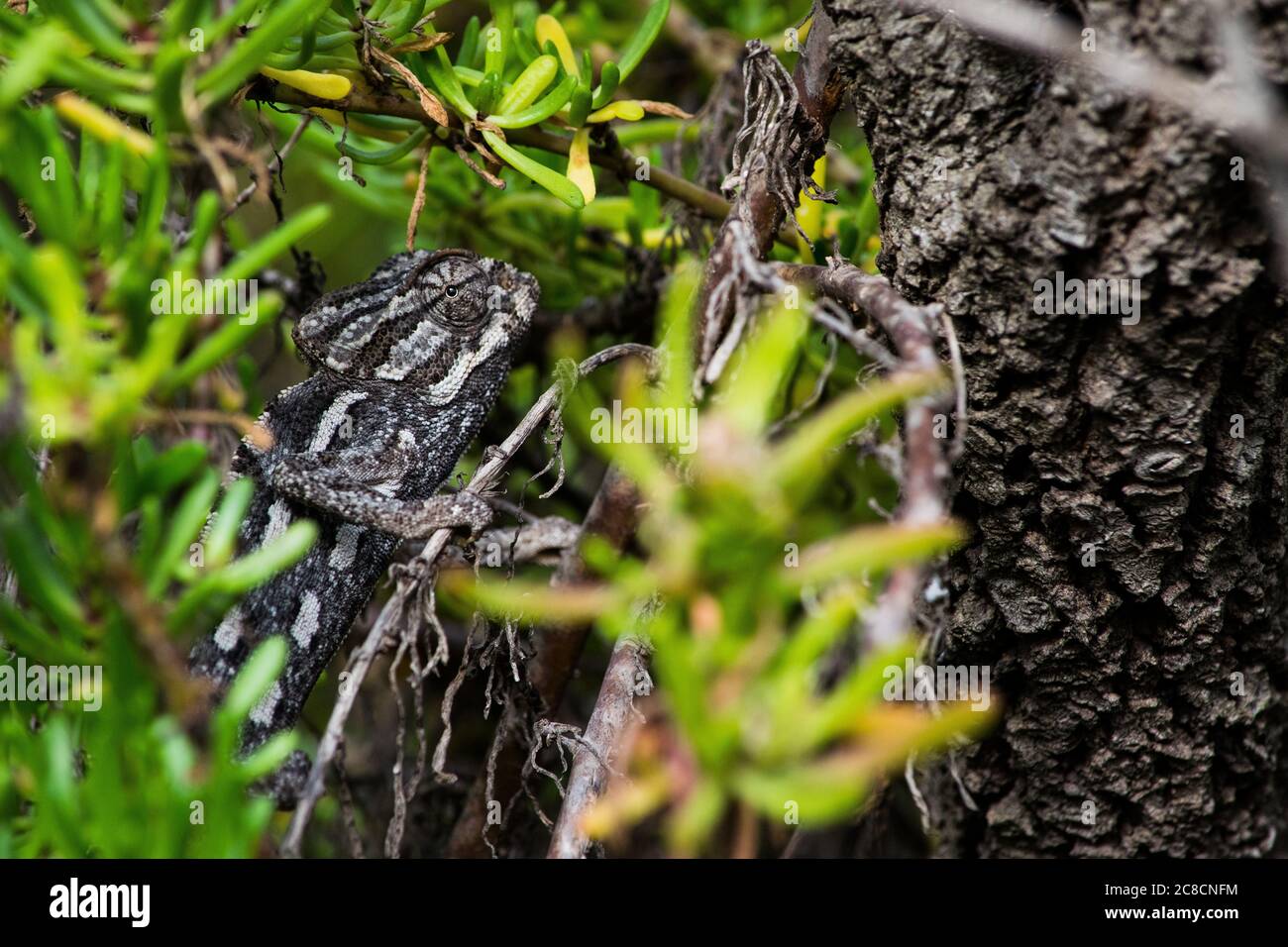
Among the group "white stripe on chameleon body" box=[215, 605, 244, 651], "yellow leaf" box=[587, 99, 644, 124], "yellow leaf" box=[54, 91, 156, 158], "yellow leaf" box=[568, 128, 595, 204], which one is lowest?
"white stripe on chameleon body" box=[215, 605, 244, 651]

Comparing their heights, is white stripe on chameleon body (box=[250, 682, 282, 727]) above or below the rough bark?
below

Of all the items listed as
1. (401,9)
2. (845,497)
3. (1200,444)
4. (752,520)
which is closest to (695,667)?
(752,520)

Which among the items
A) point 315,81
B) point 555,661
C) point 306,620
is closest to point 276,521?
point 306,620

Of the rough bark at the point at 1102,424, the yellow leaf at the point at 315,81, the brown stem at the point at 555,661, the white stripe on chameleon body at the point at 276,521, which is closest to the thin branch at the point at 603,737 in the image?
the brown stem at the point at 555,661

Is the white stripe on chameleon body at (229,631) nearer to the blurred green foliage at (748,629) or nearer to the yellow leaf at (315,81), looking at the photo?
the yellow leaf at (315,81)

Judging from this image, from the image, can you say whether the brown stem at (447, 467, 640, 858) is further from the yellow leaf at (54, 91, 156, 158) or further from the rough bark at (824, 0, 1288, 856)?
the yellow leaf at (54, 91, 156, 158)

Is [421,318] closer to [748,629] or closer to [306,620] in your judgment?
[306,620]

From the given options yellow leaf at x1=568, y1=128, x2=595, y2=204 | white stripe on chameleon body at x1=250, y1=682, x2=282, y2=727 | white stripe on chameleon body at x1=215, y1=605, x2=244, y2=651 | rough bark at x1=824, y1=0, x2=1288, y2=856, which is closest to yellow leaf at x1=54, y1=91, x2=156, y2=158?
yellow leaf at x1=568, y1=128, x2=595, y2=204
